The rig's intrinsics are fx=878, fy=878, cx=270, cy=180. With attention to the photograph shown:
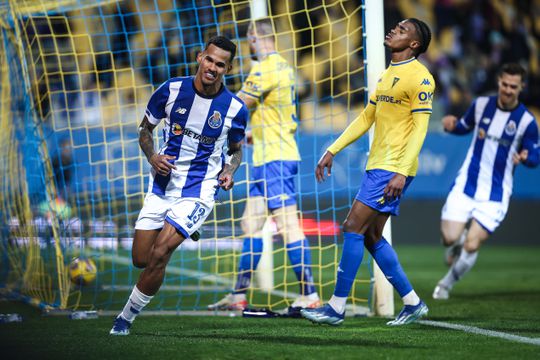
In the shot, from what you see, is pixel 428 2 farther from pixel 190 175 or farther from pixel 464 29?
pixel 190 175

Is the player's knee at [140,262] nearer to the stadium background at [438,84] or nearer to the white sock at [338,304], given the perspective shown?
the white sock at [338,304]

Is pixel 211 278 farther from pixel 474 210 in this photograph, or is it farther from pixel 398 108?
pixel 398 108

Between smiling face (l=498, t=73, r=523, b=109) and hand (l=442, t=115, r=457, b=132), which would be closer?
smiling face (l=498, t=73, r=523, b=109)

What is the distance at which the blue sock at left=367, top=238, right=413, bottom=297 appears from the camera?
222 inches

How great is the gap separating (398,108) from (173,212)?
1496mm

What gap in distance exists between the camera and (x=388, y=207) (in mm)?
5359

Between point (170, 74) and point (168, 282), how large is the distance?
91.3 inches

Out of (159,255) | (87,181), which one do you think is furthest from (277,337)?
(87,181)

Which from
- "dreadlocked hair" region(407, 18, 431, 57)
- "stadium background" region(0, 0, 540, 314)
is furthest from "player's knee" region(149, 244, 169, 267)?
"stadium background" region(0, 0, 540, 314)

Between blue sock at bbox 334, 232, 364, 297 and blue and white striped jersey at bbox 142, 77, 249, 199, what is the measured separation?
2.89 ft

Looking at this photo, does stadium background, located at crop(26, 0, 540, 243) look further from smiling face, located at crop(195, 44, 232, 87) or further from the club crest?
smiling face, located at crop(195, 44, 232, 87)

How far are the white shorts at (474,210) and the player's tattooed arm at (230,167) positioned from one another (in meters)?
3.03

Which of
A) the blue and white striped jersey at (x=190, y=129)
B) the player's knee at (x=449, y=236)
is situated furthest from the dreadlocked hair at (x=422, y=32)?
the player's knee at (x=449, y=236)

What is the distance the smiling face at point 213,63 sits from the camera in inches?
202
